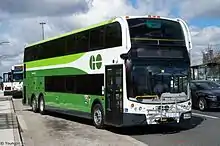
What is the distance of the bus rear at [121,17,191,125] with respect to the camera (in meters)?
12.7

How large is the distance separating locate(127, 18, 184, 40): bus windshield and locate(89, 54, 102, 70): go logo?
6.48 feet

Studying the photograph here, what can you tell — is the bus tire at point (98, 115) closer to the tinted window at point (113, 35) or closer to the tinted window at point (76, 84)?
the tinted window at point (76, 84)

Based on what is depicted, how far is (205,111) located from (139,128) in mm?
6431

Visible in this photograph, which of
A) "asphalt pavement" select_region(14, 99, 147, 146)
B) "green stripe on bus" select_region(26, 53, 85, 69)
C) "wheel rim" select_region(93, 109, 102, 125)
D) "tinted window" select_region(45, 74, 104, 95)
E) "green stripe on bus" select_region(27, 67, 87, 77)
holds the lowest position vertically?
"asphalt pavement" select_region(14, 99, 147, 146)

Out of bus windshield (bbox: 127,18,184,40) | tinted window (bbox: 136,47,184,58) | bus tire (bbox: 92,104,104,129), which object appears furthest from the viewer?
bus tire (bbox: 92,104,104,129)

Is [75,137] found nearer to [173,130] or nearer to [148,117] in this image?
[148,117]

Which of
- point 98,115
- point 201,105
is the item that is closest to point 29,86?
point 201,105

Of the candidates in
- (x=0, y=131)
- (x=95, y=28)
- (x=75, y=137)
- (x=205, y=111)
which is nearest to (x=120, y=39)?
(x=95, y=28)

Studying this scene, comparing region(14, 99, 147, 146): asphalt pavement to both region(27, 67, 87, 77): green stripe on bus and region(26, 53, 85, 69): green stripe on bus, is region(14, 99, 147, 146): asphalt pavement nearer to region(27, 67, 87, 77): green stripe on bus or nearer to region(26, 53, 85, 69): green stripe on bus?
region(27, 67, 87, 77): green stripe on bus

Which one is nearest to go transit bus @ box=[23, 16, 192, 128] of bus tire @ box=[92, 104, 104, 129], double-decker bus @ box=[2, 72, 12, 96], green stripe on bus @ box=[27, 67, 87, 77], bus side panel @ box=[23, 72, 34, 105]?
bus tire @ box=[92, 104, 104, 129]

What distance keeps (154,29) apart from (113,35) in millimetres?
1347

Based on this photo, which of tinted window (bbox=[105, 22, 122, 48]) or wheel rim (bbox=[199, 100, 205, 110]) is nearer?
tinted window (bbox=[105, 22, 122, 48])

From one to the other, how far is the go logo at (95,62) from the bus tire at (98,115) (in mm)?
1376

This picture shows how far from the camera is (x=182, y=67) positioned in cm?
1343
